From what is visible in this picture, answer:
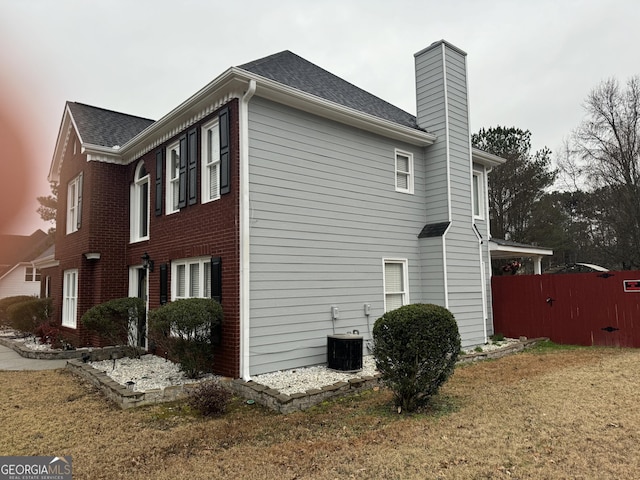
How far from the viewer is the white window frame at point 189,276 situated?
848 cm

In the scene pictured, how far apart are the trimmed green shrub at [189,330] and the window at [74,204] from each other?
6547 millimetres

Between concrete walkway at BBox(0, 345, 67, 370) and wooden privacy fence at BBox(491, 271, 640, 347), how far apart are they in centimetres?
1133

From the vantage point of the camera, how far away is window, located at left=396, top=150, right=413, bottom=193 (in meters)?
10.3

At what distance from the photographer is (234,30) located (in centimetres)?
327

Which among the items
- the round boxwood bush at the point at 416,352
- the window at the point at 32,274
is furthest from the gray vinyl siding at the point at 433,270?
the window at the point at 32,274

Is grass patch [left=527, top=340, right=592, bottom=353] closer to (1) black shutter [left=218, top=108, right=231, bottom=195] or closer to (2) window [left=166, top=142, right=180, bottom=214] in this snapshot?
(1) black shutter [left=218, top=108, right=231, bottom=195]

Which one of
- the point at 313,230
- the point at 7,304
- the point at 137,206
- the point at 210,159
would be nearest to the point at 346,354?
the point at 313,230

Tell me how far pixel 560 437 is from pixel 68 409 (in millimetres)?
6395

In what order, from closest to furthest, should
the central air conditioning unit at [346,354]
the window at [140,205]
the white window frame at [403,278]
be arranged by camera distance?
1. the central air conditioning unit at [346,354]
2. the white window frame at [403,278]
3. the window at [140,205]

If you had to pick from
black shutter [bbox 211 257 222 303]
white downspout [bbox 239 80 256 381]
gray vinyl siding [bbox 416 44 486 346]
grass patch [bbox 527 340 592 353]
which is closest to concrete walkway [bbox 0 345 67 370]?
black shutter [bbox 211 257 222 303]

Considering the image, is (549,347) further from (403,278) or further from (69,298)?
(69,298)

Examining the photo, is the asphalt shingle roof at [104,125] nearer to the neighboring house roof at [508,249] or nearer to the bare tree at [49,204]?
the bare tree at [49,204]

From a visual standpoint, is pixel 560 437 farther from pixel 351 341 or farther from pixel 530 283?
pixel 530 283

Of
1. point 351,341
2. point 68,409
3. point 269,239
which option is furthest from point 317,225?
point 68,409
